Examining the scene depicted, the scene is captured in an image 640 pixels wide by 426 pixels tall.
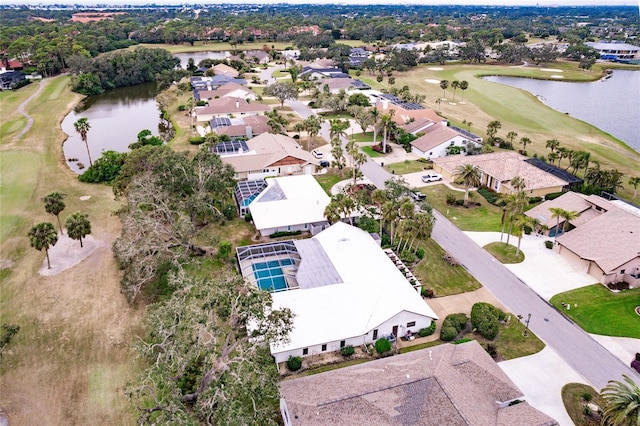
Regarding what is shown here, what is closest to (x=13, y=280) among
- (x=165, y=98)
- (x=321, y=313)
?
(x=321, y=313)

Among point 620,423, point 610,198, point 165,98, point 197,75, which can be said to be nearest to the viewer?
point 620,423

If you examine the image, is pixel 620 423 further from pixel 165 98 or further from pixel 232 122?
pixel 165 98

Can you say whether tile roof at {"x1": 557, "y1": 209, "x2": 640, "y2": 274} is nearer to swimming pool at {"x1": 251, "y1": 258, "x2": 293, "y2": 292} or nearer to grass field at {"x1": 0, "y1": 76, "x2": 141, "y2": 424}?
swimming pool at {"x1": 251, "y1": 258, "x2": 293, "y2": 292}

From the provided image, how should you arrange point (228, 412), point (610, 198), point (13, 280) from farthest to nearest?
point (610, 198)
point (13, 280)
point (228, 412)

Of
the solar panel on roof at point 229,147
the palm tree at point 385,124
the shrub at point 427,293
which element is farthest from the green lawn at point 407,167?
the shrub at point 427,293

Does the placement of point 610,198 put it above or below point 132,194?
below

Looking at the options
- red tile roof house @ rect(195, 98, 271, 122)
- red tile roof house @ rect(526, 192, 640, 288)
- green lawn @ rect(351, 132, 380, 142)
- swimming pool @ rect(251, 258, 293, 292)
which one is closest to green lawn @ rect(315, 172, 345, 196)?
green lawn @ rect(351, 132, 380, 142)

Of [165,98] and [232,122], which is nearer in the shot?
[232,122]
